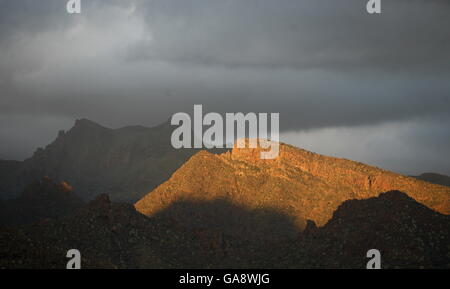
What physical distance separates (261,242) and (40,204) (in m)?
84.5

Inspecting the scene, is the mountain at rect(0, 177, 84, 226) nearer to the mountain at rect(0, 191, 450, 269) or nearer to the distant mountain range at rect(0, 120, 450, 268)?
the distant mountain range at rect(0, 120, 450, 268)

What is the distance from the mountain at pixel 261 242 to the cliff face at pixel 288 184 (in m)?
37.1

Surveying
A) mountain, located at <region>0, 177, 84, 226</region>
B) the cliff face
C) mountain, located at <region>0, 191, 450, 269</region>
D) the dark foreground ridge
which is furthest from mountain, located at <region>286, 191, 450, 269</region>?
mountain, located at <region>0, 177, 84, 226</region>

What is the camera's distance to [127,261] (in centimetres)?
9931

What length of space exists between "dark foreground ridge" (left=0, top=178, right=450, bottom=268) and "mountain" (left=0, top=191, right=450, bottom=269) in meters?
0.11

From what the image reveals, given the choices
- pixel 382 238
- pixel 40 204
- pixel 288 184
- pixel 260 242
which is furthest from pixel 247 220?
pixel 40 204

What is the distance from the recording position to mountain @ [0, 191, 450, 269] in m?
92.7

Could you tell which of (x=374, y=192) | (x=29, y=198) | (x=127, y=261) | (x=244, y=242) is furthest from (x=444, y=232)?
(x=29, y=198)

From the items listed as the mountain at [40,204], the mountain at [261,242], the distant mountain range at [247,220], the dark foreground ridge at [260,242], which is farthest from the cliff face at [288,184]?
the mountain at [261,242]

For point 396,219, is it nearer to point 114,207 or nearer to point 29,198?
point 114,207

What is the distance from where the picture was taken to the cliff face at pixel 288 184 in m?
146

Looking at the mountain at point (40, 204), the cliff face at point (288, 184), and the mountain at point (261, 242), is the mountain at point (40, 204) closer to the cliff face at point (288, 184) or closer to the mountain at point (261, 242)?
the cliff face at point (288, 184)

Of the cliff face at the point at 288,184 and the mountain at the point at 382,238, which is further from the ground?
the cliff face at the point at 288,184

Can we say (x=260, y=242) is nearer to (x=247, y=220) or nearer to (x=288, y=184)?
(x=247, y=220)
